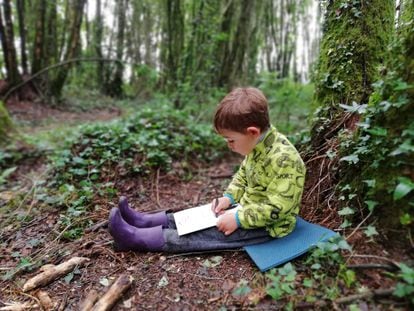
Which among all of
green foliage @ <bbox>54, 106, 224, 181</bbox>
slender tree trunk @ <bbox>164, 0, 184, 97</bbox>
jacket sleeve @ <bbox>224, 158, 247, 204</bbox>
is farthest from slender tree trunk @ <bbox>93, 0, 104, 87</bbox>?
jacket sleeve @ <bbox>224, 158, 247, 204</bbox>

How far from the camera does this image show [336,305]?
1.69 metres

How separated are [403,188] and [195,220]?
143 centimetres

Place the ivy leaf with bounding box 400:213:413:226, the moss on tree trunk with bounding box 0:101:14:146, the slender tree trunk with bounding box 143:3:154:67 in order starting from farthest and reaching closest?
the slender tree trunk with bounding box 143:3:154:67
the moss on tree trunk with bounding box 0:101:14:146
the ivy leaf with bounding box 400:213:413:226

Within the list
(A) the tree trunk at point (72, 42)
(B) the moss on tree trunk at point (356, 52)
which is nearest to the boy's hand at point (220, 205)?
(B) the moss on tree trunk at point (356, 52)

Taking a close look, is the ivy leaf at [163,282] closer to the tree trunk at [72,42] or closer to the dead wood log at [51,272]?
the dead wood log at [51,272]

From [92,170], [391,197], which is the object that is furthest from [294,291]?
[92,170]

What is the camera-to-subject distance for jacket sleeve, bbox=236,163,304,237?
2232 millimetres

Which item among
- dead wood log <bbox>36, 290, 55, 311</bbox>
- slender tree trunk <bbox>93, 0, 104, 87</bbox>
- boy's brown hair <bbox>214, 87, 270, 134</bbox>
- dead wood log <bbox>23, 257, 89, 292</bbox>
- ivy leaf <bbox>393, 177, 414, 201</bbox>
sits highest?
slender tree trunk <bbox>93, 0, 104, 87</bbox>

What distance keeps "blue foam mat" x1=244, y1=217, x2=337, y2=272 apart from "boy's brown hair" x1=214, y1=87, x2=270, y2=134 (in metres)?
0.80

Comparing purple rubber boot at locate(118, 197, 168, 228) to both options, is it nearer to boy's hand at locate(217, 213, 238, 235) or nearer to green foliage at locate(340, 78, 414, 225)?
boy's hand at locate(217, 213, 238, 235)

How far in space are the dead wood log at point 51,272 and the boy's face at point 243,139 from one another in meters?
1.41

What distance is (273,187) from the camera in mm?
2287

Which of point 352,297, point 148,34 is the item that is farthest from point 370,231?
point 148,34

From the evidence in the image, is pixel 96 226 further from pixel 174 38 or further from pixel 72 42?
pixel 72 42
